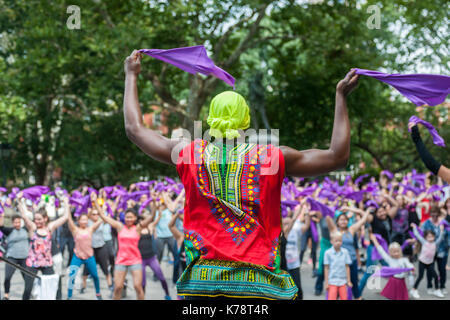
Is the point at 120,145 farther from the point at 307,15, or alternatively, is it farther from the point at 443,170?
the point at 443,170

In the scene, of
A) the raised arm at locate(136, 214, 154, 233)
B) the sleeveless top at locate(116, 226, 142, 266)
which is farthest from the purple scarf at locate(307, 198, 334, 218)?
the sleeveless top at locate(116, 226, 142, 266)

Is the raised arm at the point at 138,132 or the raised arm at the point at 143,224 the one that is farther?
the raised arm at the point at 143,224

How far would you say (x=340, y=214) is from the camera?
9789 mm

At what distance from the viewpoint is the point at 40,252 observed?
8633mm

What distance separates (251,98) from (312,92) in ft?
9.36

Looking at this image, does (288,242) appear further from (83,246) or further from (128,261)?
(83,246)

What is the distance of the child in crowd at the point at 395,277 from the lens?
885 cm

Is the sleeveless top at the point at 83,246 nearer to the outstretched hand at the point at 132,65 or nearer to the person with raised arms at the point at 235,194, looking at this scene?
the outstretched hand at the point at 132,65

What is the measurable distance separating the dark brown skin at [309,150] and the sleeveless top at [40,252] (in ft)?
22.2

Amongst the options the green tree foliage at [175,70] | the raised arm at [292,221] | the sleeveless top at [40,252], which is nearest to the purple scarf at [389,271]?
the raised arm at [292,221]

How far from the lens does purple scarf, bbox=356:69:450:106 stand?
2369 millimetres

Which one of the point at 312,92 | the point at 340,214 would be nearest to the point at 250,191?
the point at 340,214

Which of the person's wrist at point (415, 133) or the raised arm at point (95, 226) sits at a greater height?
the person's wrist at point (415, 133)

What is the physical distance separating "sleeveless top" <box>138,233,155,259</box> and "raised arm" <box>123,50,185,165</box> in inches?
278
